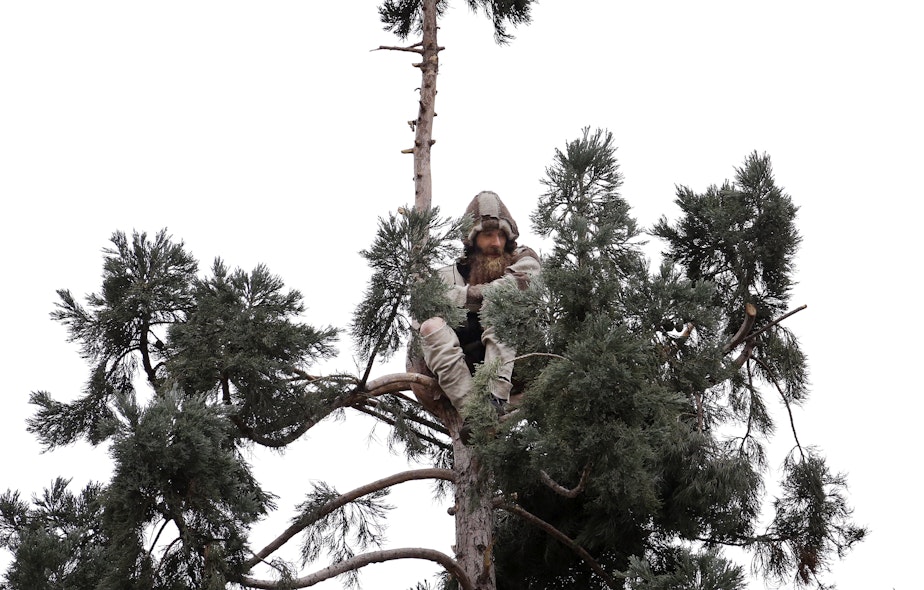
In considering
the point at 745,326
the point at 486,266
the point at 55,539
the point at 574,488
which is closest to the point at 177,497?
the point at 55,539

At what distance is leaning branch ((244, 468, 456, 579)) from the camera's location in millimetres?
7934

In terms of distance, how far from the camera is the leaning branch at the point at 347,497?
7.93 m

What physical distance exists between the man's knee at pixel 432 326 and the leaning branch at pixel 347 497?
0.81 m

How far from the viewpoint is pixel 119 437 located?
6617 mm

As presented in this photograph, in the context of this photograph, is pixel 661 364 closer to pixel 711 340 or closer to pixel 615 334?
pixel 711 340

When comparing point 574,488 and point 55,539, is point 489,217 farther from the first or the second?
point 55,539

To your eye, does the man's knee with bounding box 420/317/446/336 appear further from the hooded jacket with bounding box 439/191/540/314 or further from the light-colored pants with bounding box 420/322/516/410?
the hooded jacket with bounding box 439/191/540/314

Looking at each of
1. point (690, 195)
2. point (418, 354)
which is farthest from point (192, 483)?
point (690, 195)

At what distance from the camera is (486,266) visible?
29.3 feet

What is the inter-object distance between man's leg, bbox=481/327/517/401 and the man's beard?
2.24ft

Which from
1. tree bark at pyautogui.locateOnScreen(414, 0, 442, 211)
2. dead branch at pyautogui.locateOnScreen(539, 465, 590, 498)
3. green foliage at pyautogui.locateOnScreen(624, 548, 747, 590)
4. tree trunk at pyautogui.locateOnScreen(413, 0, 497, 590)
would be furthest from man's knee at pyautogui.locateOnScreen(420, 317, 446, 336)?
green foliage at pyautogui.locateOnScreen(624, 548, 747, 590)

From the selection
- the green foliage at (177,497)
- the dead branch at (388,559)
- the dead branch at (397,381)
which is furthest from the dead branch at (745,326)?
the green foliage at (177,497)

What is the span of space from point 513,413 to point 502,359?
91 cm

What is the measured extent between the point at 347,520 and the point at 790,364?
2.83 m
